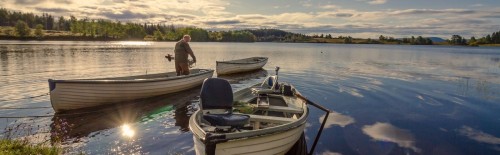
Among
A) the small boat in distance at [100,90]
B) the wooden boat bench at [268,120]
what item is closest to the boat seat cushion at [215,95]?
the wooden boat bench at [268,120]

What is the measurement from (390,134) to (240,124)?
695cm

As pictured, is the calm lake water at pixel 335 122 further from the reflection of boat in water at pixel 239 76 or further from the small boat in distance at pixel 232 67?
the small boat in distance at pixel 232 67

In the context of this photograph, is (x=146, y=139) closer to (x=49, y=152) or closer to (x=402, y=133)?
(x=49, y=152)

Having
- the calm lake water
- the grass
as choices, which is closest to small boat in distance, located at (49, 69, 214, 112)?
the calm lake water

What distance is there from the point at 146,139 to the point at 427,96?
654 inches

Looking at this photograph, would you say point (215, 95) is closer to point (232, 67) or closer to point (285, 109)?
point (285, 109)

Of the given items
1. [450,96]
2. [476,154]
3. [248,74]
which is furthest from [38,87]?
[450,96]

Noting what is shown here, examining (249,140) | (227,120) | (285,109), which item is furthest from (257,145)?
(285,109)

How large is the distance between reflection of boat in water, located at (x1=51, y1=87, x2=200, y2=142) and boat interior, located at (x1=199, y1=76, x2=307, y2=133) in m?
2.88

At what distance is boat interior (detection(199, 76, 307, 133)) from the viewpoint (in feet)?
25.6

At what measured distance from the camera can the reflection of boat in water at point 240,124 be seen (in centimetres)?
661

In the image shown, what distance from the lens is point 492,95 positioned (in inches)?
784

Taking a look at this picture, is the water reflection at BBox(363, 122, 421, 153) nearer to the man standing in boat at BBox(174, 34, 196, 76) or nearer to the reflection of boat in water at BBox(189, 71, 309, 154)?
the reflection of boat in water at BBox(189, 71, 309, 154)

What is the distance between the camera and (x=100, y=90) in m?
14.2
